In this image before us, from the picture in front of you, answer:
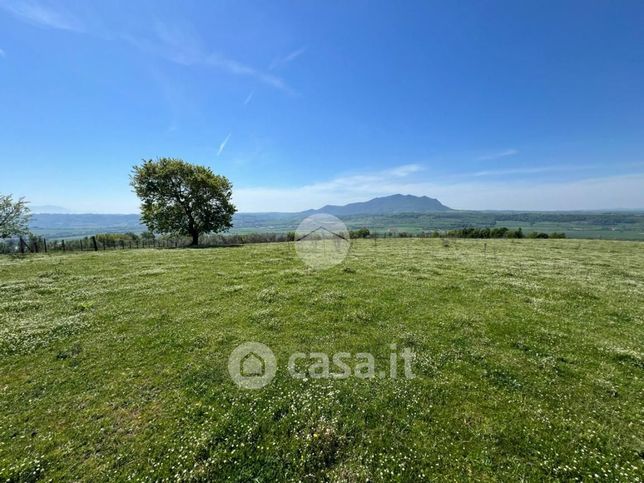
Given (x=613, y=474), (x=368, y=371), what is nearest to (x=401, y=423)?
(x=368, y=371)

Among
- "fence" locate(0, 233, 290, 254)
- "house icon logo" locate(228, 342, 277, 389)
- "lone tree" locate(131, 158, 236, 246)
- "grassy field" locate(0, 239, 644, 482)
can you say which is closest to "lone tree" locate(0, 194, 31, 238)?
"fence" locate(0, 233, 290, 254)

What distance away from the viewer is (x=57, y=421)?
6.48 m

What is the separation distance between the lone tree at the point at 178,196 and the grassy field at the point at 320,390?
32972 mm

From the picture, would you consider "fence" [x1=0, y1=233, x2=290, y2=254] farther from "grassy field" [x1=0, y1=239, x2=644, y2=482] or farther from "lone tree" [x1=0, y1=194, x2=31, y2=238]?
"grassy field" [x1=0, y1=239, x2=644, y2=482]

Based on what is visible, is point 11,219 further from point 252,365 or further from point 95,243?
point 252,365

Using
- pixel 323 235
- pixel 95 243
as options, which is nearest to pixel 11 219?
pixel 95 243

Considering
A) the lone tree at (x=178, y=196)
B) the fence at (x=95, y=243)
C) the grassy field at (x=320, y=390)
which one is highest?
the lone tree at (x=178, y=196)

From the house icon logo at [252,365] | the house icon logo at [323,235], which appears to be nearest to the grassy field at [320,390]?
the house icon logo at [252,365]

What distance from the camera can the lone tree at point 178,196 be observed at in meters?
46.0

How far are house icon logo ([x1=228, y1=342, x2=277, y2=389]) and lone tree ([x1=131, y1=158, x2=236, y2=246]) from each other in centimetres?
4404

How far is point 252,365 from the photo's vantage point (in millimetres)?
8859

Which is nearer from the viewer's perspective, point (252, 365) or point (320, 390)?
point (320, 390)

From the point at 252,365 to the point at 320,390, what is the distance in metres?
2.58

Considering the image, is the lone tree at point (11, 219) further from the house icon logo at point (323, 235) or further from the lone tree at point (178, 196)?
the house icon logo at point (323, 235)
